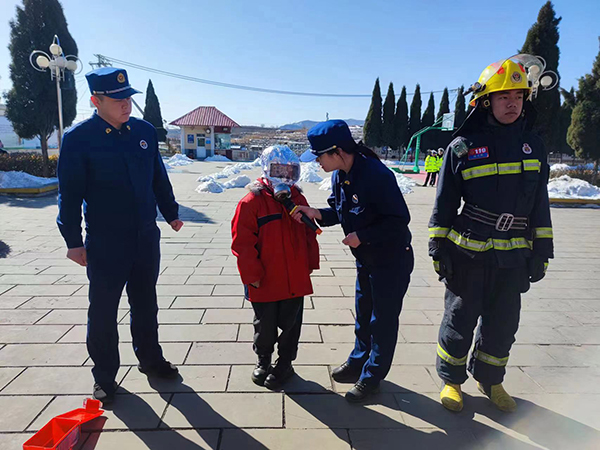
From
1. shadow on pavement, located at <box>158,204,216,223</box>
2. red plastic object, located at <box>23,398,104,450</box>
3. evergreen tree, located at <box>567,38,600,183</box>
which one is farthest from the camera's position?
evergreen tree, located at <box>567,38,600,183</box>

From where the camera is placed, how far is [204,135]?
33156 millimetres

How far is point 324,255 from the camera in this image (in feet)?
19.2

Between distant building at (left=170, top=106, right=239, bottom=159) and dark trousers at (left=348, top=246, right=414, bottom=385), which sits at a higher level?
distant building at (left=170, top=106, right=239, bottom=159)

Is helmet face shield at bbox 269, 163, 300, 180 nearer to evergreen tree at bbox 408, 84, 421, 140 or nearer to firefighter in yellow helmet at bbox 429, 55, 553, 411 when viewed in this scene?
firefighter in yellow helmet at bbox 429, 55, 553, 411

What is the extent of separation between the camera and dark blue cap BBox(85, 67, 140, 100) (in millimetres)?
2193

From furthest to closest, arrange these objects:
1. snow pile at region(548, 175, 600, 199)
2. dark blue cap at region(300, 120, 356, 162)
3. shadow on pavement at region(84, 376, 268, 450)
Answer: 1. snow pile at region(548, 175, 600, 199)
2. dark blue cap at region(300, 120, 356, 162)
3. shadow on pavement at region(84, 376, 268, 450)

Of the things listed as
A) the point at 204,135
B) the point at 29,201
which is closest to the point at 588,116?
the point at 29,201

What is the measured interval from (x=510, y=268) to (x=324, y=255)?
3704 mm

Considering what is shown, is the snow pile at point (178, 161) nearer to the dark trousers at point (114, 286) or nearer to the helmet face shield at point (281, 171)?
the dark trousers at point (114, 286)

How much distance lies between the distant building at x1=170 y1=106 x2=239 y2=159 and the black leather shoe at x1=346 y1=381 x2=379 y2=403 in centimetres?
3217

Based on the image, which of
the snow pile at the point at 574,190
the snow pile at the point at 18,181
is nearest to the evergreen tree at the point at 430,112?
the snow pile at the point at 574,190

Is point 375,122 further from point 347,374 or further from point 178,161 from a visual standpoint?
point 347,374

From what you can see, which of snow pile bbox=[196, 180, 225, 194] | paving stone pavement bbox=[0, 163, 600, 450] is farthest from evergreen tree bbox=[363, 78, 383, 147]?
paving stone pavement bbox=[0, 163, 600, 450]

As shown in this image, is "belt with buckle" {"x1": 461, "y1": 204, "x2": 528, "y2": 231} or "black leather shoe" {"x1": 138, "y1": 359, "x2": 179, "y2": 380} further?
"black leather shoe" {"x1": 138, "y1": 359, "x2": 179, "y2": 380}
